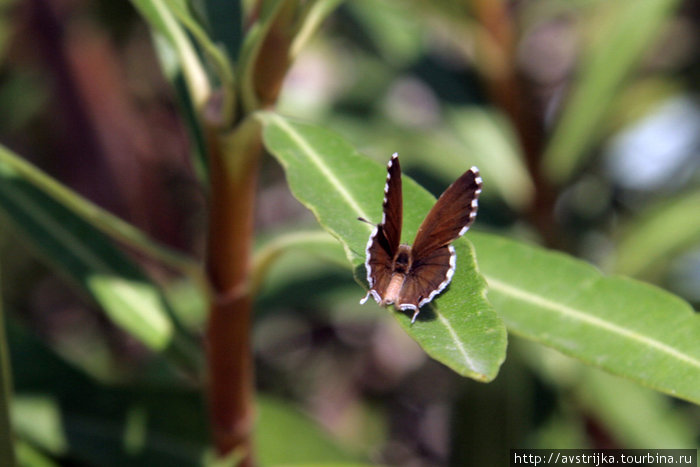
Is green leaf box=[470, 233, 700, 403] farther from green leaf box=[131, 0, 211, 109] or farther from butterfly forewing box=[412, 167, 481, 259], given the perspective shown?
green leaf box=[131, 0, 211, 109]

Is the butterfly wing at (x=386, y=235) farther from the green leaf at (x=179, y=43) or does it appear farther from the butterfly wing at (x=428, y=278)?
the green leaf at (x=179, y=43)

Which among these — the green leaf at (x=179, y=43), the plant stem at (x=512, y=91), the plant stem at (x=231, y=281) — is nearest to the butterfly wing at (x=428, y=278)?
the plant stem at (x=231, y=281)

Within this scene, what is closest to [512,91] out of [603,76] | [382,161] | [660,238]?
[603,76]

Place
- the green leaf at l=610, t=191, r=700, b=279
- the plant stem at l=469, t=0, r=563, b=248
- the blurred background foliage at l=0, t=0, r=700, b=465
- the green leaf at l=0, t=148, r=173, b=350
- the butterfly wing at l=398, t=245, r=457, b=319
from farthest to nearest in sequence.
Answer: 1. the plant stem at l=469, t=0, r=563, b=248
2. the green leaf at l=610, t=191, r=700, b=279
3. the blurred background foliage at l=0, t=0, r=700, b=465
4. the green leaf at l=0, t=148, r=173, b=350
5. the butterfly wing at l=398, t=245, r=457, b=319

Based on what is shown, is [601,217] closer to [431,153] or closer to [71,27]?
[431,153]

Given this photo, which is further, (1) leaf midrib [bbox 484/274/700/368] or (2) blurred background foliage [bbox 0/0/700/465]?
(2) blurred background foliage [bbox 0/0/700/465]

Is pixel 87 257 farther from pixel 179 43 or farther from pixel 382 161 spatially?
pixel 382 161

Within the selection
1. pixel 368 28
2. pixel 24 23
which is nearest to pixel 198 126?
pixel 368 28

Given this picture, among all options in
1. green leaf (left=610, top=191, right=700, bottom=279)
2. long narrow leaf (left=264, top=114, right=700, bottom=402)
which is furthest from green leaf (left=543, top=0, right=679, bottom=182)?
long narrow leaf (left=264, top=114, right=700, bottom=402)
